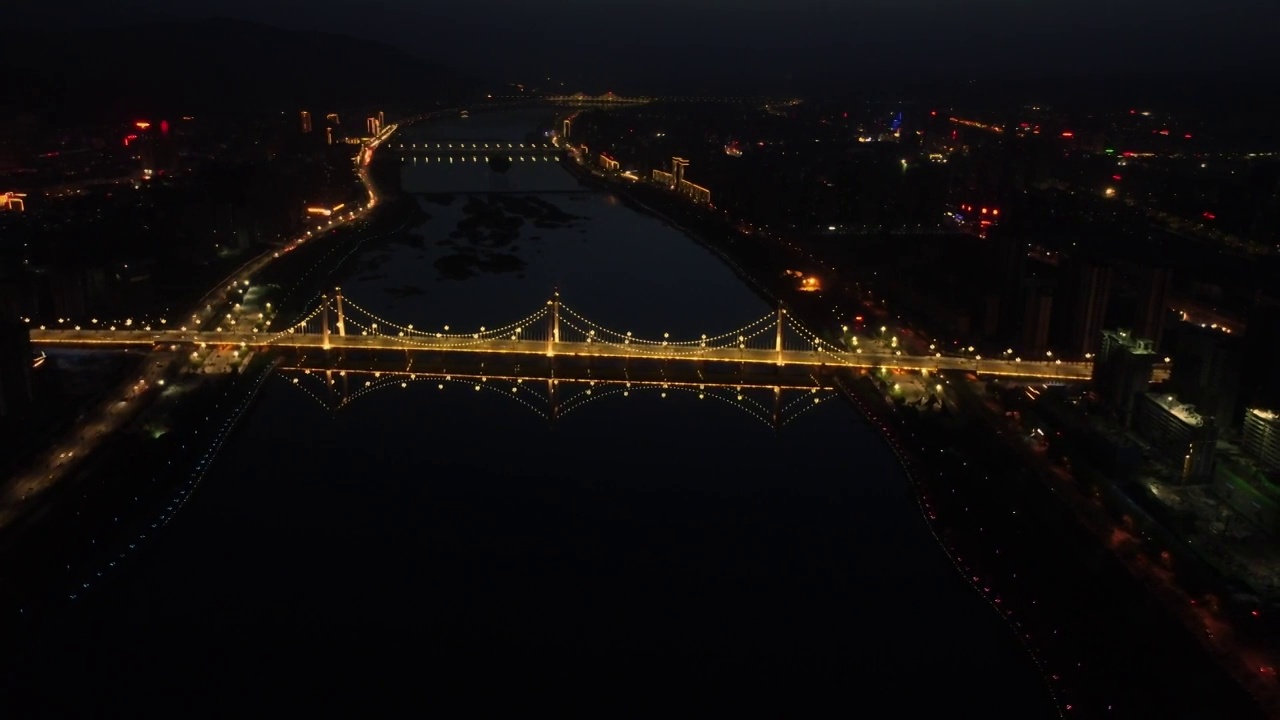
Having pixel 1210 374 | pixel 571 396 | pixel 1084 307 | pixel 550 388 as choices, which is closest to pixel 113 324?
pixel 550 388

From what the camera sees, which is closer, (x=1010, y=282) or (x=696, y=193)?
(x=1010, y=282)

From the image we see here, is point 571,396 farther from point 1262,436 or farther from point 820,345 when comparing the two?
point 1262,436

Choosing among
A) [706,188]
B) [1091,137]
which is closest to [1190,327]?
[706,188]

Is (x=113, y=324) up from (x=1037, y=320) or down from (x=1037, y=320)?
down

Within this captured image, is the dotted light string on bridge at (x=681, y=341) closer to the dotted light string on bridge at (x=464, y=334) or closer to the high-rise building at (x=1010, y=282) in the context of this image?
the dotted light string on bridge at (x=464, y=334)

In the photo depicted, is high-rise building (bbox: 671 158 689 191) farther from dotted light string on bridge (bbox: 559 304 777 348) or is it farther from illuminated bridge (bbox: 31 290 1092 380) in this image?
illuminated bridge (bbox: 31 290 1092 380)
